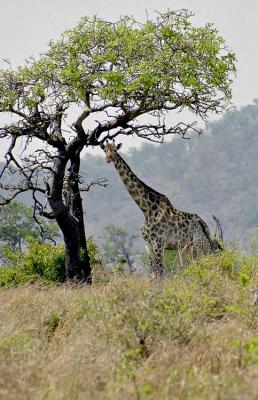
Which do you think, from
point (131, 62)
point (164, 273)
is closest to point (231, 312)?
point (164, 273)

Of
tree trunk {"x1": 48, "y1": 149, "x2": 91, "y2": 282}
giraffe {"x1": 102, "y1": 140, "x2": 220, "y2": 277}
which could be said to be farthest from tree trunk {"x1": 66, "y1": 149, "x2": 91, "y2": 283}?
giraffe {"x1": 102, "y1": 140, "x2": 220, "y2": 277}

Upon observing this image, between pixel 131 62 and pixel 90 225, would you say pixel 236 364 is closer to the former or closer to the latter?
pixel 131 62

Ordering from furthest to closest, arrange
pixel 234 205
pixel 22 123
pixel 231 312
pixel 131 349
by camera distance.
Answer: pixel 234 205, pixel 22 123, pixel 231 312, pixel 131 349

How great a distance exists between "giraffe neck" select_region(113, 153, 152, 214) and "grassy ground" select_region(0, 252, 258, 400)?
5.74 metres

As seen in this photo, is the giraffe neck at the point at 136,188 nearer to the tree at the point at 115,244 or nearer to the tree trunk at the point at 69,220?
the tree trunk at the point at 69,220

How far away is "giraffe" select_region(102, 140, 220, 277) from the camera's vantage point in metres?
18.9

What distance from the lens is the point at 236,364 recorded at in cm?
910

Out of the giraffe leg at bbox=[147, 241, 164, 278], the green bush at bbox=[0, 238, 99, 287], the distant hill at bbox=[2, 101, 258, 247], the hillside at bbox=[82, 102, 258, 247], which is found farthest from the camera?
the hillside at bbox=[82, 102, 258, 247]

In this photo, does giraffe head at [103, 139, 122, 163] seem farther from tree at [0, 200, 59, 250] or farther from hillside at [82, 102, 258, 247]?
hillside at [82, 102, 258, 247]

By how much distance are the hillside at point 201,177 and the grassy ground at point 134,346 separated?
105m

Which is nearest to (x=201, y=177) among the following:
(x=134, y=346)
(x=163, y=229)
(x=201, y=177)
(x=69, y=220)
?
(x=201, y=177)

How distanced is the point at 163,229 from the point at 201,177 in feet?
385

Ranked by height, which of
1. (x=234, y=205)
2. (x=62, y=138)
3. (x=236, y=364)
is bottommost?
(x=236, y=364)

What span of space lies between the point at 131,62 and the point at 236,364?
11.3 m
